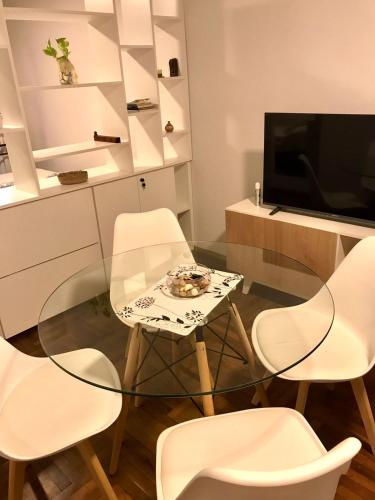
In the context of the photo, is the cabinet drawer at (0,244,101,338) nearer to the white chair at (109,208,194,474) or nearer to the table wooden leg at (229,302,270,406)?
the white chair at (109,208,194,474)

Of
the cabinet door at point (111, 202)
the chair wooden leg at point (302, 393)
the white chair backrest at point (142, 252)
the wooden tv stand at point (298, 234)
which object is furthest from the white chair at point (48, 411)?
the wooden tv stand at point (298, 234)

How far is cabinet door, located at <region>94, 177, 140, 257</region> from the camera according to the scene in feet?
9.86

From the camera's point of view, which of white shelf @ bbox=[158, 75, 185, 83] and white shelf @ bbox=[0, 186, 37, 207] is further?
white shelf @ bbox=[158, 75, 185, 83]

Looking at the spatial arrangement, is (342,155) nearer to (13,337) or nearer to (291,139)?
(291,139)

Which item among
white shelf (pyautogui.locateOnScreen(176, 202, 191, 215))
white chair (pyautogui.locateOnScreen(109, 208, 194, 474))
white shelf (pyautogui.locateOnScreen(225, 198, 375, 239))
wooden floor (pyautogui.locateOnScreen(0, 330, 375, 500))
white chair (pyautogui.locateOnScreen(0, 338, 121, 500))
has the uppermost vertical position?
white chair (pyautogui.locateOnScreen(109, 208, 194, 474))

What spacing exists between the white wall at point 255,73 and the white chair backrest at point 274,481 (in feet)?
7.50

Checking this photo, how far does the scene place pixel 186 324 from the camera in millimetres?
1555

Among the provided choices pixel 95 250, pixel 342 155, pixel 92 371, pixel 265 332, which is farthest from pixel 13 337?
pixel 342 155

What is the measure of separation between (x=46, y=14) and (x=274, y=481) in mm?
2763

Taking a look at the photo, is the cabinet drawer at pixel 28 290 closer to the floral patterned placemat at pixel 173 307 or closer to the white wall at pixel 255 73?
the floral patterned placemat at pixel 173 307

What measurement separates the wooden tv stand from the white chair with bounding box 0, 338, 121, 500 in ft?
5.30

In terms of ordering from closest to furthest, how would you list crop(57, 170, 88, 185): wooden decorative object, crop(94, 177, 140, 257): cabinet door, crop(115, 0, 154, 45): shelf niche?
crop(57, 170, 88, 185): wooden decorative object, crop(94, 177, 140, 257): cabinet door, crop(115, 0, 154, 45): shelf niche

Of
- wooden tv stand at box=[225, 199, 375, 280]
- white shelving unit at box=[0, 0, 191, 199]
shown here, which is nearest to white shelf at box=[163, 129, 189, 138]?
white shelving unit at box=[0, 0, 191, 199]

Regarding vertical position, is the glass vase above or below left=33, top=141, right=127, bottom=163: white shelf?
above
